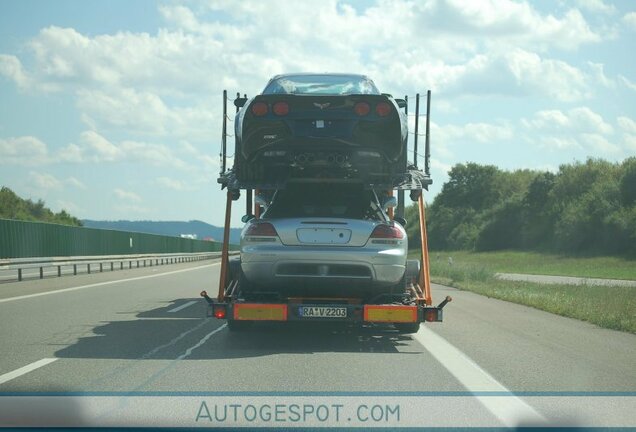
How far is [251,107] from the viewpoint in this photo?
969cm

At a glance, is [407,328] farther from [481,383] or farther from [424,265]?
[481,383]

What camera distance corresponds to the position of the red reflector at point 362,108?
382 inches

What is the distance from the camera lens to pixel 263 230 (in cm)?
994

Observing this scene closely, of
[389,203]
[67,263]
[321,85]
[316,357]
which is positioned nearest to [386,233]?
[389,203]

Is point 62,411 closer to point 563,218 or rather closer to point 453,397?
point 453,397

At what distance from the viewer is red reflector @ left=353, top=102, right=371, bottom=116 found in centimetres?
971

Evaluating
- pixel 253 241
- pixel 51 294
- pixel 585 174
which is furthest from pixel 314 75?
pixel 585 174

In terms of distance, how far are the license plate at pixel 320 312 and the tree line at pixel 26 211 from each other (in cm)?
9884

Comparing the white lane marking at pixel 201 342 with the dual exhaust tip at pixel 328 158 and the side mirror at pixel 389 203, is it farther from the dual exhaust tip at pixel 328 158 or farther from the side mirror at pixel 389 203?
the side mirror at pixel 389 203

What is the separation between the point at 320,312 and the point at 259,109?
242 cm

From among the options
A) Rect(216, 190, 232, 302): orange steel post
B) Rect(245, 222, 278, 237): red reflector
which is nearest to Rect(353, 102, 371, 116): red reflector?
Rect(245, 222, 278, 237): red reflector

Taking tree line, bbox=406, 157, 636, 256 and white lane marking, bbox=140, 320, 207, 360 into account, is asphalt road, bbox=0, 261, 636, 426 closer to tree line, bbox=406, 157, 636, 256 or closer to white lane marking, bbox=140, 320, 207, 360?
white lane marking, bbox=140, 320, 207, 360

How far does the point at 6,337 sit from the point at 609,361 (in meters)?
7.23

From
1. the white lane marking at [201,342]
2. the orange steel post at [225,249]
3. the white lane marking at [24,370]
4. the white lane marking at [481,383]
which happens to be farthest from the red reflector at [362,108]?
the white lane marking at [24,370]
